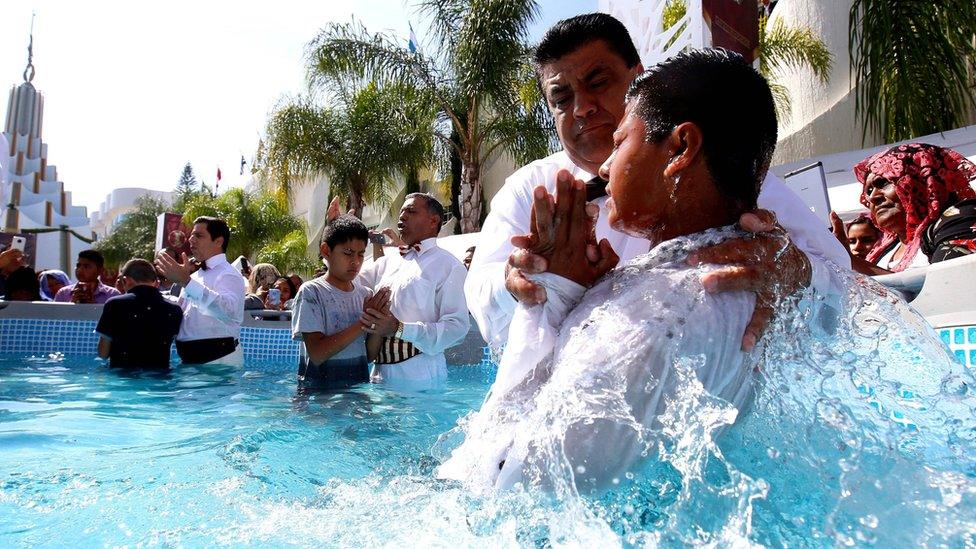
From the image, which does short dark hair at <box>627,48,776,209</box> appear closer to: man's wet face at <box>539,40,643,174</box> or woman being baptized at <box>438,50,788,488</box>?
woman being baptized at <box>438,50,788,488</box>

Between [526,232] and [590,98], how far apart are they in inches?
20.0

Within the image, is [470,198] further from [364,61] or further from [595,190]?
[595,190]

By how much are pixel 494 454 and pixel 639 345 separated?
453 mm

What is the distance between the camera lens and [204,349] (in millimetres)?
6930

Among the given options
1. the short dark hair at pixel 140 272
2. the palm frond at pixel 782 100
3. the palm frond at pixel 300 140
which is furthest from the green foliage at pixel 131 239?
the short dark hair at pixel 140 272

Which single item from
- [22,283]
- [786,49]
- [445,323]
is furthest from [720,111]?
[786,49]

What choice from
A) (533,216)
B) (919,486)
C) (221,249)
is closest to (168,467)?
(533,216)

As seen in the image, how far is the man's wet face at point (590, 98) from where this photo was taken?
7.45ft

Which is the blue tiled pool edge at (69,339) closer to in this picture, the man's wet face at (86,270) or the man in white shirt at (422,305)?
the man's wet face at (86,270)

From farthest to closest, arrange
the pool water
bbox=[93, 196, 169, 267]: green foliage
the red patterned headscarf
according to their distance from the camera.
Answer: bbox=[93, 196, 169, 267]: green foliage, the red patterned headscarf, the pool water

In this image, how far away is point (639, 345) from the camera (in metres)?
1.40

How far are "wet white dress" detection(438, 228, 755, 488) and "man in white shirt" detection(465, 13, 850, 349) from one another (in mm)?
67

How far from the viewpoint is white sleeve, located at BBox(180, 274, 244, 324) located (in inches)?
243

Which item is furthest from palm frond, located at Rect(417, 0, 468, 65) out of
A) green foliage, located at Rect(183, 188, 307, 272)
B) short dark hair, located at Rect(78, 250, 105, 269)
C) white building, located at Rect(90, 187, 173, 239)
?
white building, located at Rect(90, 187, 173, 239)
